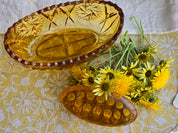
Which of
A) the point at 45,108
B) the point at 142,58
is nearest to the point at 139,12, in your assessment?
the point at 142,58

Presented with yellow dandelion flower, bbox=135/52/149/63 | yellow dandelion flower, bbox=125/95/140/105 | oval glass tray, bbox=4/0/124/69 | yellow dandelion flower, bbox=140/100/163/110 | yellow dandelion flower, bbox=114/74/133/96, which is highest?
oval glass tray, bbox=4/0/124/69

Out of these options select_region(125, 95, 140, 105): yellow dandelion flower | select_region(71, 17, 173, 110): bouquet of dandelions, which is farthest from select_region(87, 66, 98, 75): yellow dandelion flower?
select_region(125, 95, 140, 105): yellow dandelion flower

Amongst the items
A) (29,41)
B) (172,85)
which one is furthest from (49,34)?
(172,85)

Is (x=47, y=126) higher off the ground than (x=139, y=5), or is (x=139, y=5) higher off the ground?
(x=139, y=5)

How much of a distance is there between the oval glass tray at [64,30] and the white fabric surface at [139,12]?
0.08m

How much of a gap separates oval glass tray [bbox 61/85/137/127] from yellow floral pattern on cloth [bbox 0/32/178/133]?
0.03 metres

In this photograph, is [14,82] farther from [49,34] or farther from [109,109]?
[109,109]

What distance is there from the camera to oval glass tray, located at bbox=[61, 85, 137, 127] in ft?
1.69

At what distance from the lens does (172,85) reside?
0.57 m

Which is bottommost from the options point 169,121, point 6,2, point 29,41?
point 169,121

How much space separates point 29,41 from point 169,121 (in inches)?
17.3

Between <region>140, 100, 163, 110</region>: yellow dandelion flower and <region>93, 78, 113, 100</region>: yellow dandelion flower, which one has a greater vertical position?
<region>93, 78, 113, 100</region>: yellow dandelion flower

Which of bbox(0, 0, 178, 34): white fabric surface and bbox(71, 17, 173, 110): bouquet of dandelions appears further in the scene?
bbox(0, 0, 178, 34): white fabric surface

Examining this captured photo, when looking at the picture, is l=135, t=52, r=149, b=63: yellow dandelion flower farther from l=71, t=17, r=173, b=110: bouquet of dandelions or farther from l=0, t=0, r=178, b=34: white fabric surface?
l=0, t=0, r=178, b=34: white fabric surface
